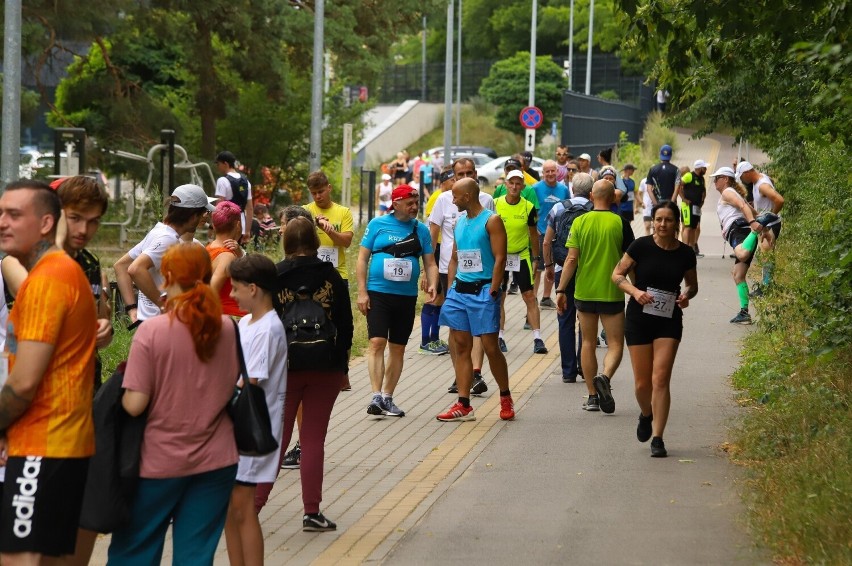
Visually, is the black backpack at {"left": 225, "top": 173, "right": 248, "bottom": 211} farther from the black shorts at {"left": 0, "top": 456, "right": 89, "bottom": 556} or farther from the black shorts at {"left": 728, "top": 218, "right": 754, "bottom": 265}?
the black shorts at {"left": 0, "top": 456, "right": 89, "bottom": 556}

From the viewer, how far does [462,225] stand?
10688mm

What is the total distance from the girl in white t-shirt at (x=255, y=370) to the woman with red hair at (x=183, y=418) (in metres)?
0.84

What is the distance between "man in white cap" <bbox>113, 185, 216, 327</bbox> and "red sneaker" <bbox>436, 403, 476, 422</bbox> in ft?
10.4

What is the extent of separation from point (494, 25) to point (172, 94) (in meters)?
56.1

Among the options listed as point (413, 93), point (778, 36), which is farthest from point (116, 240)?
point (413, 93)

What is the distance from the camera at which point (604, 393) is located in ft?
36.0

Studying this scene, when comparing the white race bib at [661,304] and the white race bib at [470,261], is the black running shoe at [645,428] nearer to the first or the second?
the white race bib at [661,304]

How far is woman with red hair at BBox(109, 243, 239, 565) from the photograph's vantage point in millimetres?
4988

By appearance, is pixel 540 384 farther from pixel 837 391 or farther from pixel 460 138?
pixel 460 138

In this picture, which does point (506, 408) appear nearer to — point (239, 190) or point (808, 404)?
point (808, 404)

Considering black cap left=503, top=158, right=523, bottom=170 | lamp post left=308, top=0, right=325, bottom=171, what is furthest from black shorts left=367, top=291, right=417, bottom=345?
lamp post left=308, top=0, right=325, bottom=171

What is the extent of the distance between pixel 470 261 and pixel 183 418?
5.76m

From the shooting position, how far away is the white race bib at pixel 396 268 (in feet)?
34.7

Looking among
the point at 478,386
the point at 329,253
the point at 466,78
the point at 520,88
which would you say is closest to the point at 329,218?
the point at 329,253
